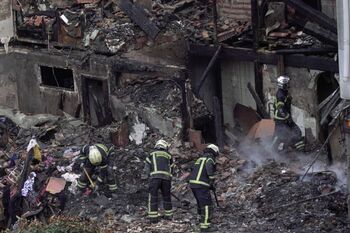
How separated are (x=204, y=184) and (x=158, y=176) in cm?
91

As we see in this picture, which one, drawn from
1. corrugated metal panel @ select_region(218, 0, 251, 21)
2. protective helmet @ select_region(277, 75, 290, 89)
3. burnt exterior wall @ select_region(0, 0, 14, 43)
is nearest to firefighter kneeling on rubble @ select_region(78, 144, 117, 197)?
protective helmet @ select_region(277, 75, 290, 89)

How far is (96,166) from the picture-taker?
17156 mm

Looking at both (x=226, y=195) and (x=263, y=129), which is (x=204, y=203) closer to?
(x=226, y=195)

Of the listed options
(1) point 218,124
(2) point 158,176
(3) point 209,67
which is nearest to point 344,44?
(2) point 158,176

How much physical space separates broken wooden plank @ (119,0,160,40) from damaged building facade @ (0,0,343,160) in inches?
1.1

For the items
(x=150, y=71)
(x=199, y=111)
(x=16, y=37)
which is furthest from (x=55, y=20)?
(x=199, y=111)

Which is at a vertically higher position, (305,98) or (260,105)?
(305,98)

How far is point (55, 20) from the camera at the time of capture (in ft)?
72.6

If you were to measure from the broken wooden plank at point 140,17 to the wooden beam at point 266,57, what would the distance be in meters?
0.96

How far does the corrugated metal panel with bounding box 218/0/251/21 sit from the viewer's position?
2056 cm

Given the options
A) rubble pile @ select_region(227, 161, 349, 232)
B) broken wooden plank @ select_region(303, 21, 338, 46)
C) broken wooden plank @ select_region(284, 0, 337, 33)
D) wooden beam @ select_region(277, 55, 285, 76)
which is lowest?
rubble pile @ select_region(227, 161, 349, 232)

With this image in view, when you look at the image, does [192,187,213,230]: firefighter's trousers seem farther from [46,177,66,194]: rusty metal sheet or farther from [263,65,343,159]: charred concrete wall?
[263,65,343,159]: charred concrete wall

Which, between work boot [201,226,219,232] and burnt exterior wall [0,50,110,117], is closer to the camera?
work boot [201,226,219,232]

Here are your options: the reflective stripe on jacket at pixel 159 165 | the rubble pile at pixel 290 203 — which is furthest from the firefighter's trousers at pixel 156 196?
the rubble pile at pixel 290 203
